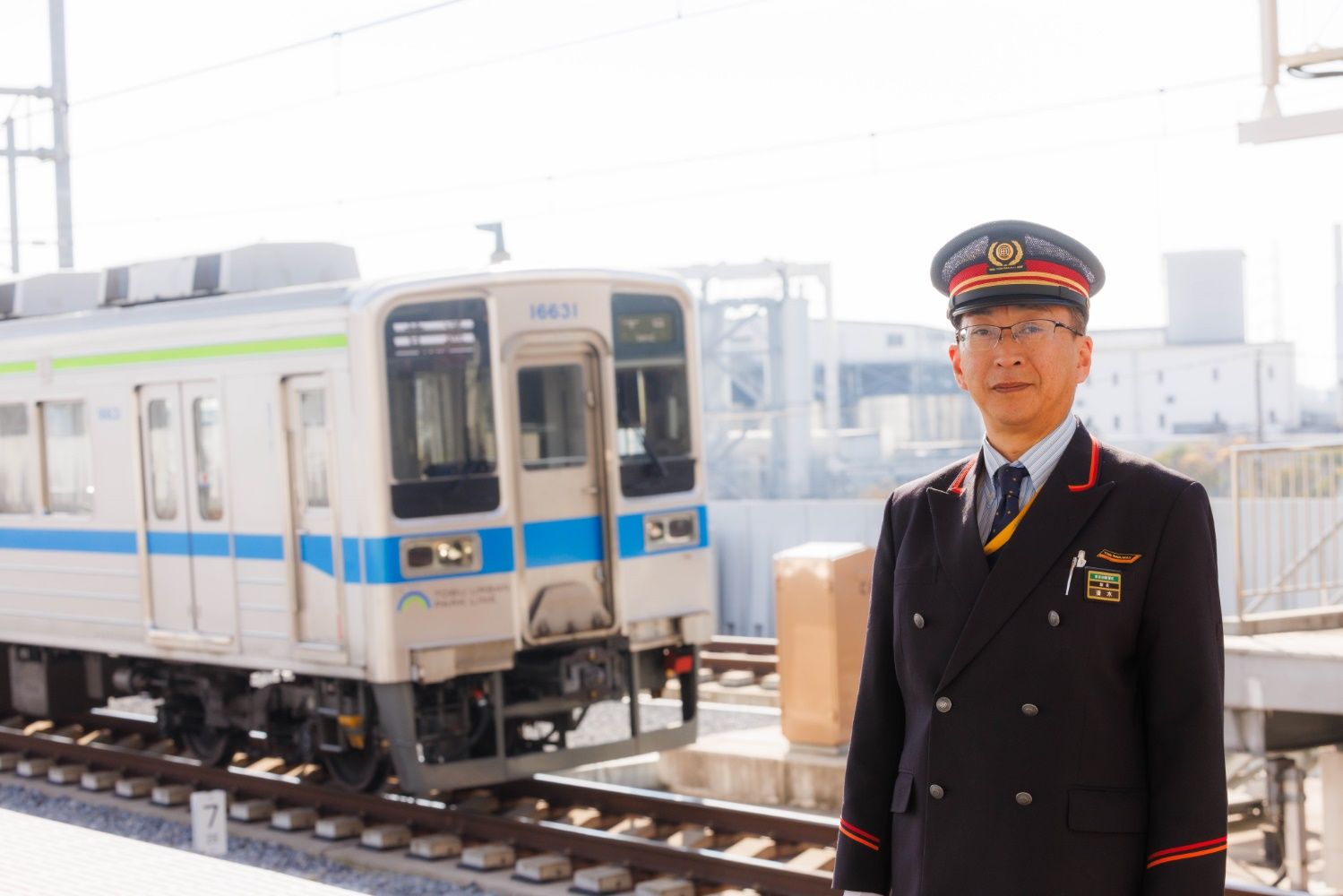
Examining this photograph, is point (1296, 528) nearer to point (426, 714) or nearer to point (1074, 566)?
point (426, 714)

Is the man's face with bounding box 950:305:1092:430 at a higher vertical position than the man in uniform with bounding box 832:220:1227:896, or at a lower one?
higher

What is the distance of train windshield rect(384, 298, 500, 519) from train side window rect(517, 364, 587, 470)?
289 mm

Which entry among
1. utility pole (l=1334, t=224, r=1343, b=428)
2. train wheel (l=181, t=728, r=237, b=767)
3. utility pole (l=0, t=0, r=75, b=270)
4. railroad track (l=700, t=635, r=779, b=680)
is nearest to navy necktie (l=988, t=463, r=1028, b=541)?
train wheel (l=181, t=728, r=237, b=767)

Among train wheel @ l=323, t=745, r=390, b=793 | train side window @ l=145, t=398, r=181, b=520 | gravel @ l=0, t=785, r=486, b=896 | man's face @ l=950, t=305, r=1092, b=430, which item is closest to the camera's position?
man's face @ l=950, t=305, r=1092, b=430

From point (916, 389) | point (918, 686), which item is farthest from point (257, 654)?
point (916, 389)

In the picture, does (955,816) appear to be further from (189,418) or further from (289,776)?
(289,776)

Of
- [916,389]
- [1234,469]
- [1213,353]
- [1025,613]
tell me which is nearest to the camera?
[1025,613]

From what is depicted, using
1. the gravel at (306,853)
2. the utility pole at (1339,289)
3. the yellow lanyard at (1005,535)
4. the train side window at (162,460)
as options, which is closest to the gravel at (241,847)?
the gravel at (306,853)

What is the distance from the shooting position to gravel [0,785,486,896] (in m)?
8.34

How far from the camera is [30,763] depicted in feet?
38.2

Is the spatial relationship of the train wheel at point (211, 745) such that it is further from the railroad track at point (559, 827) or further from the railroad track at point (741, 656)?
the railroad track at point (741, 656)

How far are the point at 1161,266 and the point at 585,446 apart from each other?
46928 mm

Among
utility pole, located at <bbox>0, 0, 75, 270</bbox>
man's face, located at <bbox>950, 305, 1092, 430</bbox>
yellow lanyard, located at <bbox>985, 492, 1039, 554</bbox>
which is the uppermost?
utility pole, located at <bbox>0, 0, 75, 270</bbox>

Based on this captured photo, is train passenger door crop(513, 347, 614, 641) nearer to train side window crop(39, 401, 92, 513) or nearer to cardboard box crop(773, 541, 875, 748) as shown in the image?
cardboard box crop(773, 541, 875, 748)
